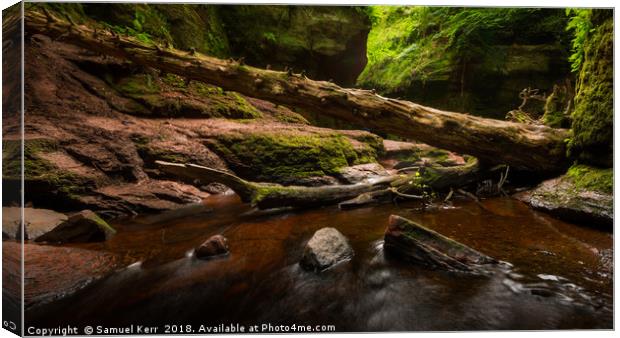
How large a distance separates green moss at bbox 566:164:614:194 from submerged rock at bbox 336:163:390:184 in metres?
2.88

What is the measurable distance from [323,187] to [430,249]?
236 cm

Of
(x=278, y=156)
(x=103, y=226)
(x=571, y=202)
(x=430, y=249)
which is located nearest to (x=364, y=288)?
(x=430, y=249)

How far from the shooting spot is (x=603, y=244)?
2605 mm

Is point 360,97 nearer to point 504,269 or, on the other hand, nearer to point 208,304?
point 504,269

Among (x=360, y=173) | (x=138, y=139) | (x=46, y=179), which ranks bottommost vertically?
(x=360, y=173)

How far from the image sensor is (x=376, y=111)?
4.29 meters

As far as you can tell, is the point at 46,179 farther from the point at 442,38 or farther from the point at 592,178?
the point at 592,178

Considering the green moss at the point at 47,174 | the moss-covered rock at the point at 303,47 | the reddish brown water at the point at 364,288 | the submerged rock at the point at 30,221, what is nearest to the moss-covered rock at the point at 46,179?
the green moss at the point at 47,174

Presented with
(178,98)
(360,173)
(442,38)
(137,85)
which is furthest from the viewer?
(178,98)

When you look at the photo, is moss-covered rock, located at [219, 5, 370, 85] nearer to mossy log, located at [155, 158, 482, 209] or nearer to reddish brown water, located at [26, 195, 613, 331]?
mossy log, located at [155, 158, 482, 209]

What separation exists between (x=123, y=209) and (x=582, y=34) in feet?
19.2

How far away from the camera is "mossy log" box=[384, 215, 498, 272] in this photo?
8.17 ft

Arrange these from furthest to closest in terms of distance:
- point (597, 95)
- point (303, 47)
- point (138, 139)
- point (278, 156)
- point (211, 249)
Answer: point (303, 47)
point (278, 156)
point (138, 139)
point (597, 95)
point (211, 249)

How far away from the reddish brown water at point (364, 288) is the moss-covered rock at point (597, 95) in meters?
0.91
